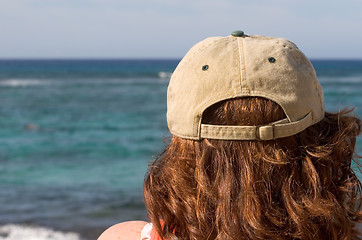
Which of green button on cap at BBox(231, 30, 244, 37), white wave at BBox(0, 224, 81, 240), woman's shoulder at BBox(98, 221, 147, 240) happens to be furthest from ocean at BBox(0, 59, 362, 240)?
green button on cap at BBox(231, 30, 244, 37)

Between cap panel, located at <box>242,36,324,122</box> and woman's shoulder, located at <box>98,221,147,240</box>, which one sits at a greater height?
cap panel, located at <box>242,36,324,122</box>

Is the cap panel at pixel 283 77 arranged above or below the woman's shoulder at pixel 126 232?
above

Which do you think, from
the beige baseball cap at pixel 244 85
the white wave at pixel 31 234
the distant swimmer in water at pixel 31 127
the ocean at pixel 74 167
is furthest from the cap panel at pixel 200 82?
the distant swimmer in water at pixel 31 127

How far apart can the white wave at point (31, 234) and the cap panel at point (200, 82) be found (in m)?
3.70

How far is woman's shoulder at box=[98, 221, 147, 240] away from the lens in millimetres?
1494

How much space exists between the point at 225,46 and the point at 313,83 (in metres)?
0.26

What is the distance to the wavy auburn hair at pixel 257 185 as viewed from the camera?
3.84 feet

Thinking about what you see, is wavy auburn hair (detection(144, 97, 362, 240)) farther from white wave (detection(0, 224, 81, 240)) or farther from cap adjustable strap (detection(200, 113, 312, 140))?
white wave (detection(0, 224, 81, 240))

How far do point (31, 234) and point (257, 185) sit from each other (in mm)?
4056

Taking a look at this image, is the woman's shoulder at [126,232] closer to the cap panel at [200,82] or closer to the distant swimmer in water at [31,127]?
the cap panel at [200,82]

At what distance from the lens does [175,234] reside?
49.8 inches

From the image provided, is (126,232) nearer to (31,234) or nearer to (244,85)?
(244,85)

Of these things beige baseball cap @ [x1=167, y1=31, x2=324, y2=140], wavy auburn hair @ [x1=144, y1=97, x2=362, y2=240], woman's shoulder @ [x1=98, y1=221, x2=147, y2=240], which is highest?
beige baseball cap @ [x1=167, y1=31, x2=324, y2=140]

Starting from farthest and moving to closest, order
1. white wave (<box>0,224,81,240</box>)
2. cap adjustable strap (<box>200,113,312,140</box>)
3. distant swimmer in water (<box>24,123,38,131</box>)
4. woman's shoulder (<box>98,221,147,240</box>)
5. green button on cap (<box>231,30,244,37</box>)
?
distant swimmer in water (<box>24,123,38,131</box>) < white wave (<box>0,224,81,240</box>) < woman's shoulder (<box>98,221,147,240</box>) < green button on cap (<box>231,30,244,37</box>) < cap adjustable strap (<box>200,113,312,140</box>)
